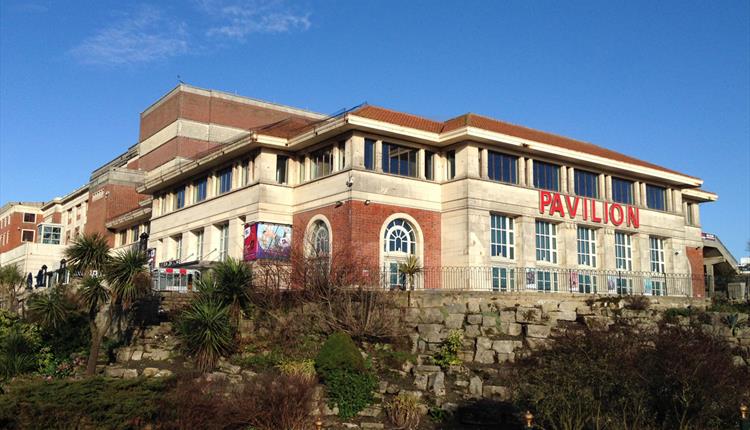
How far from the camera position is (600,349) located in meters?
19.9

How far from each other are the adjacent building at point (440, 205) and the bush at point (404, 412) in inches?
378

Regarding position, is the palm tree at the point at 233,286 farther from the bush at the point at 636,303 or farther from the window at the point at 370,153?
the bush at the point at 636,303

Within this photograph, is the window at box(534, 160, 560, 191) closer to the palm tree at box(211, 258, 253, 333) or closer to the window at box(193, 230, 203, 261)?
the palm tree at box(211, 258, 253, 333)

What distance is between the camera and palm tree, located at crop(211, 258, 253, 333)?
90.2 ft

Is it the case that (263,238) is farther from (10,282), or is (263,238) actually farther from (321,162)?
(10,282)

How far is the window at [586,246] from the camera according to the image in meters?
40.3

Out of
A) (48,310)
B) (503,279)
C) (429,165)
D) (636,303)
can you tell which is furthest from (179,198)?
(636,303)

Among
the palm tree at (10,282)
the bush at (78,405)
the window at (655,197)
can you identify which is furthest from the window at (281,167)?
the bush at (78,405)

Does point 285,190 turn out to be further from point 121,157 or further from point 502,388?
point 121,157

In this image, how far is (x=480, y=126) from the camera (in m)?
38.0

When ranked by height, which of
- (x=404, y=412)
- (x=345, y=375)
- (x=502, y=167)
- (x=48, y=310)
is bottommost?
(x=404, y=412)

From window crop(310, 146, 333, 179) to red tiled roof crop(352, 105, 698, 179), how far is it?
9.12 ft

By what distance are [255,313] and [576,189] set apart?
20.6 m

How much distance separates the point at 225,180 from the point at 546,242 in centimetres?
1778
